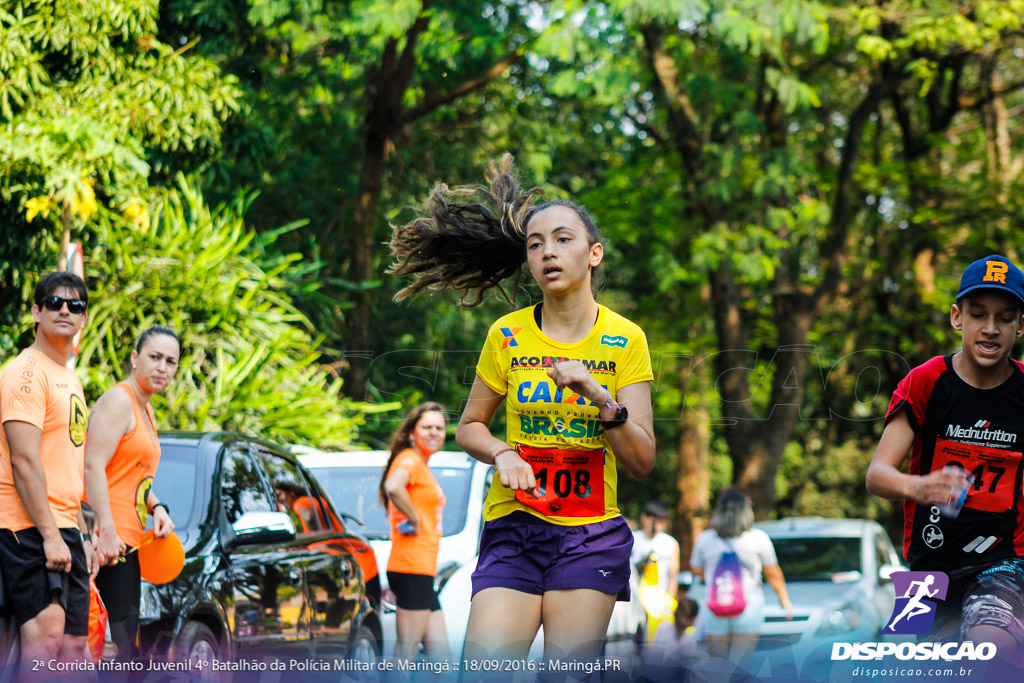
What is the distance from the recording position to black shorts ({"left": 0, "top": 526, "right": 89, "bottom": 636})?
4574 mm

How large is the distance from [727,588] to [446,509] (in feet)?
7.48

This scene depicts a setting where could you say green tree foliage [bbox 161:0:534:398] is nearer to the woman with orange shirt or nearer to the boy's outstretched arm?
the woman with orange shirt

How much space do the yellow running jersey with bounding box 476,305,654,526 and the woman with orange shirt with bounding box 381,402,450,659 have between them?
11.1 feet

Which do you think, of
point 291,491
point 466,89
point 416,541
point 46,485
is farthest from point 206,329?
point 46,485

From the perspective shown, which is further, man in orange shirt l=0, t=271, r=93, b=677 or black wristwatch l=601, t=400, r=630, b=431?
man in orange shirt l=0, t=271, r=93, b=677

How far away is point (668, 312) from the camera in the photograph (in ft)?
69.8

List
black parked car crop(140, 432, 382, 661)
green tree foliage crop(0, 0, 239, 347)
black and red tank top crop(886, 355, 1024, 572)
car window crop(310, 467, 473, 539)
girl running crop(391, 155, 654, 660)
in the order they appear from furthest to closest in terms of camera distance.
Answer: green tree foliage crop(0, 0, 239, 347)
car window crop(310, 467, 473, 539)
black parked car crop(140, 432, 382, 661)
black and red tank top crop(886, 355, 1024, 572)
girl running crop(391, 155, 654, 660)

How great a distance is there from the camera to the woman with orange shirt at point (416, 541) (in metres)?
7.33

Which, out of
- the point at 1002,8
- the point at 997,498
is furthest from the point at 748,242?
the point at 997,498

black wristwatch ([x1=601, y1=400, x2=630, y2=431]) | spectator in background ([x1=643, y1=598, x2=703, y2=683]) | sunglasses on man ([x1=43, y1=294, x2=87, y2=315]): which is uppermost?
sunglasses on man ([x1=43, y1=294, x2=87, y2=315])

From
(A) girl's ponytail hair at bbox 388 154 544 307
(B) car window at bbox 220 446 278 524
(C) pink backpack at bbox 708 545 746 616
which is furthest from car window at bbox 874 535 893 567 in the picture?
(A) girl's ponytail hair at bbox 388 154 544 307

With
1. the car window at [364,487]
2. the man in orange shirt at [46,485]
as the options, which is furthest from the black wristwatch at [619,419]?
the car window at [364,487]

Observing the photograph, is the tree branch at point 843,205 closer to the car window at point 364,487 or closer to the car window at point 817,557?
the car window at point 817,557

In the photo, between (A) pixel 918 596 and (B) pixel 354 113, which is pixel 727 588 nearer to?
(A) pixel 918 596
